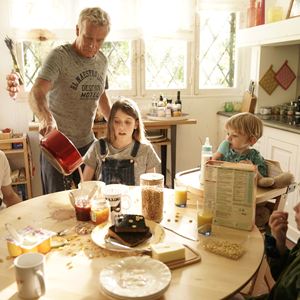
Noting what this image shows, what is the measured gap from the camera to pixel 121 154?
1.81m

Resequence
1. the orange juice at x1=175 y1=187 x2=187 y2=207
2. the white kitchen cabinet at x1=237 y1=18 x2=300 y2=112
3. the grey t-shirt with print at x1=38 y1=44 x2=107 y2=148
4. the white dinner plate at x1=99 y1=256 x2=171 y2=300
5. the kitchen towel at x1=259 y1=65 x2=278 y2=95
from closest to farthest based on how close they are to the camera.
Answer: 1. the white dinner plate at x1=99 y1=256 x2=171 y2=300
2. the orange juice at x1=175 y1=187 x2=187 y2=207
3. the grey t-shirt with print at x1=38 y1=44 x2=107 y2=148
4. the white kitchen cabinet at x1=237 y1=18 x2=300 y2=112
5. the kitchen towel at x1=259 y1=65 x2=278 y2=95

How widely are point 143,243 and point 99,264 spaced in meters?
0.16

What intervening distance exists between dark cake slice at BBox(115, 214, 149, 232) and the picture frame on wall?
2207 millimetres

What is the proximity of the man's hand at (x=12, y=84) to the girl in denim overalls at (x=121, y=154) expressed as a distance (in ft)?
4.46

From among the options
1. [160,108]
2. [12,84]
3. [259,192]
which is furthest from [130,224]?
[12,84]

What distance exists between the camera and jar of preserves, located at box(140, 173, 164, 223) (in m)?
1.27

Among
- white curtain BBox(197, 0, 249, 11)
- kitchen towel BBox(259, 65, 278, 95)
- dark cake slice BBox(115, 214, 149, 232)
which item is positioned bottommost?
dark cake slice BBox(115, 214, 149, 232)

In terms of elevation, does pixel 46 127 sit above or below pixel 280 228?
above

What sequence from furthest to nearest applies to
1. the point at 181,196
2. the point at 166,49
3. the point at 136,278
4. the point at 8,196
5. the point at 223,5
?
the point at 166,49
the point at 223,5
the point at 8,196
the point at 181,196
the point at 136,278

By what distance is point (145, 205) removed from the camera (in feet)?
4.20

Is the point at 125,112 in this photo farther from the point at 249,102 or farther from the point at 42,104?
the point at 249,102

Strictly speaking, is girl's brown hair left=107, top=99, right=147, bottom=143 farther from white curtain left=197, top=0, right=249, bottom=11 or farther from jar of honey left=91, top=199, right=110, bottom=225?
white curtain left=197, top=0, right=249, bottom=11

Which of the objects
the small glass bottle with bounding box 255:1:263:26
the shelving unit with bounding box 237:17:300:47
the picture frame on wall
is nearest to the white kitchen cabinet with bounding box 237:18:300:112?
the shelving unit with bounding box 237:17:300:47

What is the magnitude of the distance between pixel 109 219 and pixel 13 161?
2061 millimetres
